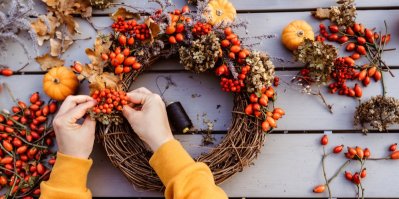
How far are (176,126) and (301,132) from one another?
60cm

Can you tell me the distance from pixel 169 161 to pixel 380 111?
0.97m

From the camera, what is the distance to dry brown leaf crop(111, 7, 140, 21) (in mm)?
2236

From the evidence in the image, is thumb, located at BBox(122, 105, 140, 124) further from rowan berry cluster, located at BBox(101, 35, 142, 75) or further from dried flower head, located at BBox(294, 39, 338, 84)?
dried flower head, located at BBox(294, 39, 338, 84)

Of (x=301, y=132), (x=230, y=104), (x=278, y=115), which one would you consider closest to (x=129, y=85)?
(x=230, y=104)

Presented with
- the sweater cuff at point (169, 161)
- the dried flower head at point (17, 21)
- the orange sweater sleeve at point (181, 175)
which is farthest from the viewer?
the dried flower head at point (17, 21)

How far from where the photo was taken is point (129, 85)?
2.21m

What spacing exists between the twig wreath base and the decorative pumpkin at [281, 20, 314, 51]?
0.35 m

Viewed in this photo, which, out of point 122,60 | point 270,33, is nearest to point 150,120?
point 122,60

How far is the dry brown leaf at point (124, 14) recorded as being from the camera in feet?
7.34

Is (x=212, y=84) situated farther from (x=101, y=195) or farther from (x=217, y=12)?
(x=101, y=195)

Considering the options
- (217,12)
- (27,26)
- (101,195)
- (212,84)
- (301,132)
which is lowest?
(101,195)

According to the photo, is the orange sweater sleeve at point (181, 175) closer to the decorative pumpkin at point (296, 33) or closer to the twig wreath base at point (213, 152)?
the twig wreath base at point (213, 152)

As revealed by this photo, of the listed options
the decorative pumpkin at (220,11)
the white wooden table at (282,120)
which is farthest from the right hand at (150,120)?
the decorative pumpkin at (220,11)

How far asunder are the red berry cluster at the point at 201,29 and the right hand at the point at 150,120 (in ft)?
1.10
